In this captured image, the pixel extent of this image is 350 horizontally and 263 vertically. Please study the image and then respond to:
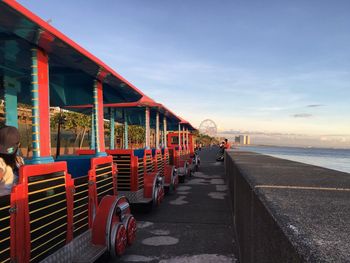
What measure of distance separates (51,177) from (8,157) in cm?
49

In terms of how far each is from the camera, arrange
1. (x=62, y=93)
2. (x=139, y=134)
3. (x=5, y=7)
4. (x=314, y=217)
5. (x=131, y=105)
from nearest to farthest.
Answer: (x=314, y=217), (x=5, y=7), (x=62, y=93), (x=131, y=105), (x=139, y=134)

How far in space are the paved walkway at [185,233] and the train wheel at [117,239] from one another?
39 centimetres

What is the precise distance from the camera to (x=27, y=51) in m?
3.87

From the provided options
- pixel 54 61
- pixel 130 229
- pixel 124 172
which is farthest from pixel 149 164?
pixel 54 61

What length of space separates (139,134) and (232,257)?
60.0 meters

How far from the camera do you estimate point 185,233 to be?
5938 mm

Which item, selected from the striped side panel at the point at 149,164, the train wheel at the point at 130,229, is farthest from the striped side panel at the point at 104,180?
the striped side panel at the point at 149,164

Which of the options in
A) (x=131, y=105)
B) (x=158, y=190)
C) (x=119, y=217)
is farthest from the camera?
(x=131, y=105)

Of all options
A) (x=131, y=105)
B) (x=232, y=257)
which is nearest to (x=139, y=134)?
(x=131, y=105)

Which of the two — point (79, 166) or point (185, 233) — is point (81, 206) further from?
point (185, 233)

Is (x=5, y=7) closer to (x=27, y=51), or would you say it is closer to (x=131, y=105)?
(x=27, y=51)

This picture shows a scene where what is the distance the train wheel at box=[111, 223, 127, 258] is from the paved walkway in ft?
1.27

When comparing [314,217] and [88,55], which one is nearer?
[314,217]

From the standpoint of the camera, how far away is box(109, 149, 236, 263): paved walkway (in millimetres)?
4730
